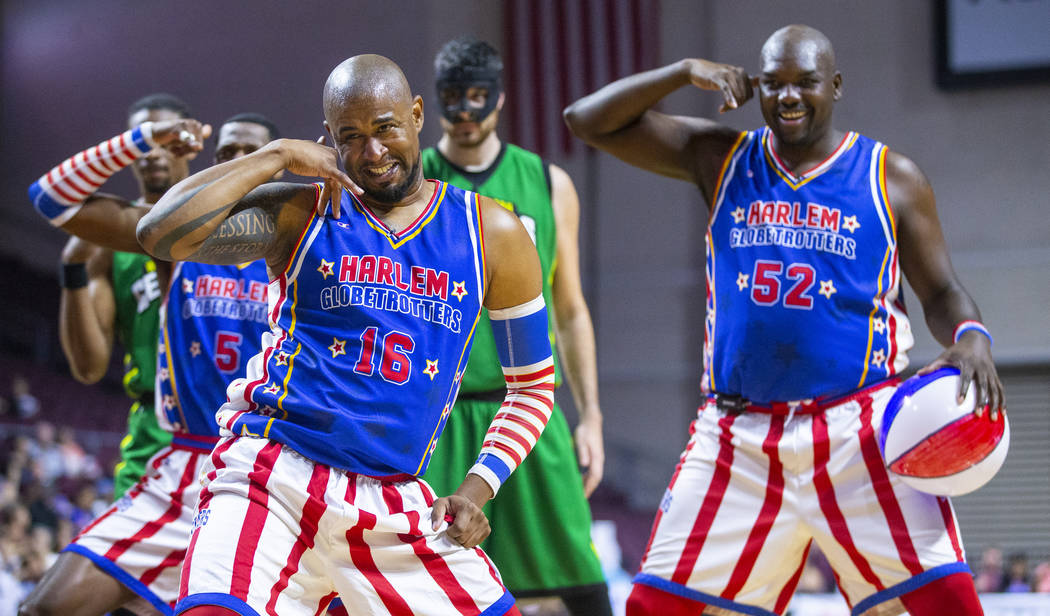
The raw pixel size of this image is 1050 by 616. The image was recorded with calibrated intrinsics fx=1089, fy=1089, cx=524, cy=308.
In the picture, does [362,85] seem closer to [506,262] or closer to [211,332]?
[506,262]

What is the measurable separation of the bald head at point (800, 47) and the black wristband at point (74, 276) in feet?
8.80

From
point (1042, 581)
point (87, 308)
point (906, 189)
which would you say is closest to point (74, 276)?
point (87, 308)

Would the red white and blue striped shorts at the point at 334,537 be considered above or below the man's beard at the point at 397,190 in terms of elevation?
below

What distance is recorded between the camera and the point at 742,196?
138 inches

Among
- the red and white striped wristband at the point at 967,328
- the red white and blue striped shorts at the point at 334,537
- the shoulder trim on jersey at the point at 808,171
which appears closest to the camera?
the red white and blue striped shorts at the point at 334,537

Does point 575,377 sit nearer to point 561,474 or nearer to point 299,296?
point 561,474

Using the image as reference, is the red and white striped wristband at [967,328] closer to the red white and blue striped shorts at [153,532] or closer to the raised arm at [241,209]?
the raised arm at [241,209]

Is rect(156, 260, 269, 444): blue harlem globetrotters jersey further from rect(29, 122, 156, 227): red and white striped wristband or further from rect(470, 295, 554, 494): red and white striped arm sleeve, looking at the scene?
rect(470, 295, 554, 494): red and white striped arm sleeve

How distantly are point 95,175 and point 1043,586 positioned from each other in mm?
8427

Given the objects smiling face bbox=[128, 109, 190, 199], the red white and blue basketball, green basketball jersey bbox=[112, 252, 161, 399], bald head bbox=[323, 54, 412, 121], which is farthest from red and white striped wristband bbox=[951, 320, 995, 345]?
green basketball jersey bbox=[112, 252, 161, 399]

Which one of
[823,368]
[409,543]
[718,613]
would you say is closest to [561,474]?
[718,613]

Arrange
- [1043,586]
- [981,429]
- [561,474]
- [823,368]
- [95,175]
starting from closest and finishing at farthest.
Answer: [981,429], [823,368], [95,175], [561,474], [1043,586]

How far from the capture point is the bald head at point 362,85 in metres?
2.64

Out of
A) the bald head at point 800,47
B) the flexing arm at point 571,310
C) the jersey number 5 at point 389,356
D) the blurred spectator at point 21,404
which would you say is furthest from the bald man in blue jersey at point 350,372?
the blurred spectator at point 21,404
